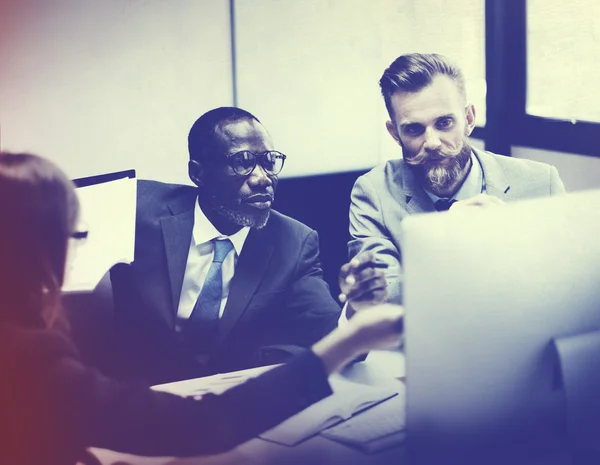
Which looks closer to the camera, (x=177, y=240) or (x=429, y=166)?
(x=177, y=240)

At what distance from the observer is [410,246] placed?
118cm

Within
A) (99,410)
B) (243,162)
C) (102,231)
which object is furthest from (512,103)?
(99,410)

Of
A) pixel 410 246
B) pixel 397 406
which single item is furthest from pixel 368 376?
pixel 410 246

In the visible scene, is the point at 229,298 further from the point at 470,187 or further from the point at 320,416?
the point at 470,187

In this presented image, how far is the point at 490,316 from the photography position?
1.21 m

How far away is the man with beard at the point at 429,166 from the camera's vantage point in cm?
187

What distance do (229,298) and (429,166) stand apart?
0.60 meters

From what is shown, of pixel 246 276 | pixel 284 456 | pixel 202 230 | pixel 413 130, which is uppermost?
pixel 413 130

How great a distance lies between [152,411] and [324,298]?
486 mm

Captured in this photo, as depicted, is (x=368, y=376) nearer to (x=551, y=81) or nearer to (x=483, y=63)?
(x=483, y=63)

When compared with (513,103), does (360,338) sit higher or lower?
lower

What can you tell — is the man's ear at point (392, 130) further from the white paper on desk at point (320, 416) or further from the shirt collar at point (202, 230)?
the white paper on desk at point (320, 416)

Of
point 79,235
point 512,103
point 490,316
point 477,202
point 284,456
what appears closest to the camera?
point 490,316

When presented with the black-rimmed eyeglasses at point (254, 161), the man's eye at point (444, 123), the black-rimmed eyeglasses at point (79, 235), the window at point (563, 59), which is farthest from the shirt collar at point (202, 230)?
the window at point (563, 59)
